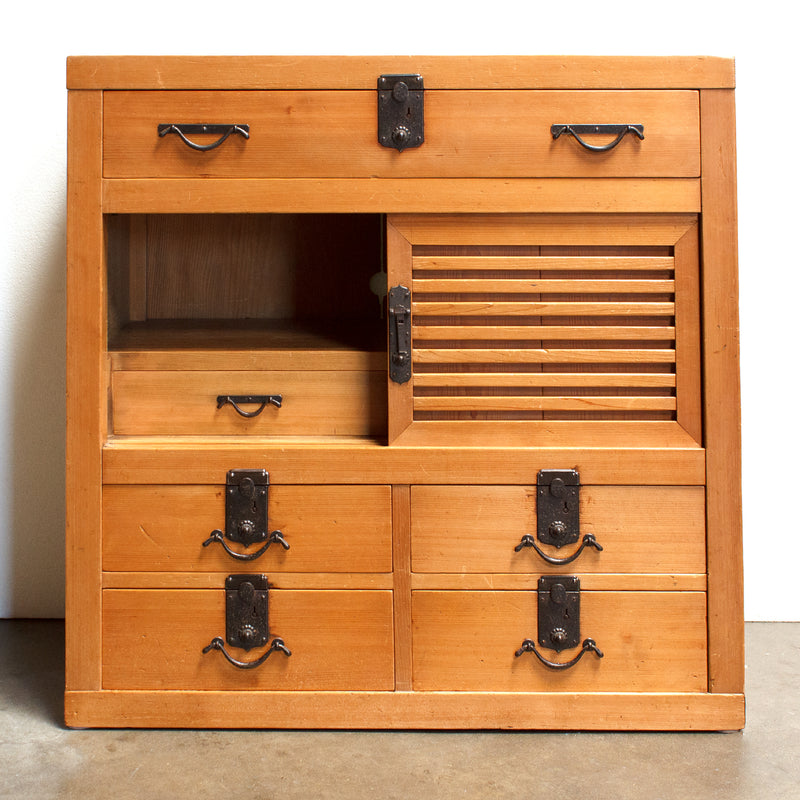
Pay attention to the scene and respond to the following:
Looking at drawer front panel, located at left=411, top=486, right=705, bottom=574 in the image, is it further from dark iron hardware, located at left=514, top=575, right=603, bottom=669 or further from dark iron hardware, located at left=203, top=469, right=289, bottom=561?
dark iron hardware, located at left=203, top=469, right=289, bottom=561

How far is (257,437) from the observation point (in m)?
1.90

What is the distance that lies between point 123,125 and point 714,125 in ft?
4.15

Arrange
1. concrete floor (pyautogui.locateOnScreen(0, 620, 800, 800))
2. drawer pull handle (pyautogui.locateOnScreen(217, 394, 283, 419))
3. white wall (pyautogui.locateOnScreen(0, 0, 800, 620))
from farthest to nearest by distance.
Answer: white wall (pyautogui.locateOnScreen(0, 0, 800, 620)), drawer pull handle (pyautogui.locateOnScreen(217, 394, 283, 419)), concrete floor (pyautogui.locateOnScreen(0, 620, 800, 800))

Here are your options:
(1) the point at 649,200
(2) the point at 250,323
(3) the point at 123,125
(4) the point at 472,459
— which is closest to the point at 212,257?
(2) the point at 250,323

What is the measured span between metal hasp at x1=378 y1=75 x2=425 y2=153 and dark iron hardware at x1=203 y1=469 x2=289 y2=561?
2.53 feet

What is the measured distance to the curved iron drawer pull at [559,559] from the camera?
1787 mm

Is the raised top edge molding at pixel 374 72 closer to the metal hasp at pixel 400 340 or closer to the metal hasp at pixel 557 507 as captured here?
the metal hasp at pixel 400 340

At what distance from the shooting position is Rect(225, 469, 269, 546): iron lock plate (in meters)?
1.80

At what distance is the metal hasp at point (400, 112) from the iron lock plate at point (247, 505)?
771 mm

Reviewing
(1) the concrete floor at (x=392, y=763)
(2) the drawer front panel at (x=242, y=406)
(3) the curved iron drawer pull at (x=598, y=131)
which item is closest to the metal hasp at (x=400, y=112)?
(3) the curved iron drawer pull at (x=598, y=131)

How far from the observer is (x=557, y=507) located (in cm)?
179

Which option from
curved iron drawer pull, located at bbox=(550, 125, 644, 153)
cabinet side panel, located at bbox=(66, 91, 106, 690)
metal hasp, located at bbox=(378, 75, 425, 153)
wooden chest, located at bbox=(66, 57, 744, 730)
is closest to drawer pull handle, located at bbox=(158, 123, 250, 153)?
wooden chest, located at bbox=(66, 57, 744, 730)
